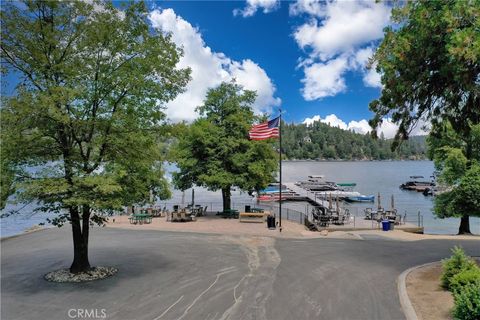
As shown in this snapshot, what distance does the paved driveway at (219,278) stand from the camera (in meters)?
10.9

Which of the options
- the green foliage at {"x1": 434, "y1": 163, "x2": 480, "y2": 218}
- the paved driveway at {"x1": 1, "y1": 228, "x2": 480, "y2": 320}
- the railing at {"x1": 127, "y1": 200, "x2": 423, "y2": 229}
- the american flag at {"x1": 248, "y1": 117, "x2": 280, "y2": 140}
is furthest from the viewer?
the railing at {"x1": 127, "y1": 200, "x2": 423, "y2": 229}

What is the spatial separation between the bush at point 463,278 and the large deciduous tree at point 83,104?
450 inches

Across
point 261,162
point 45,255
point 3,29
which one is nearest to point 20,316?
point 45,255

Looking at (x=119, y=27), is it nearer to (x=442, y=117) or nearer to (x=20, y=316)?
(x=20, y=316)

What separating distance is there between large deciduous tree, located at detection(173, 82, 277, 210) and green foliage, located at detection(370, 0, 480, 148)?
17.4 m

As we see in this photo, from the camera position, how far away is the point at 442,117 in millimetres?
16469

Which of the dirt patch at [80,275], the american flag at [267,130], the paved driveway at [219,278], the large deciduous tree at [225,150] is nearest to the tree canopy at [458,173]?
the paved driveway at [219,278]

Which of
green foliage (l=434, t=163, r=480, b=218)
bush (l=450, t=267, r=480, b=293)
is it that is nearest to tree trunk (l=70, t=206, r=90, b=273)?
bush (l=450, t=267, r=480, b=293)

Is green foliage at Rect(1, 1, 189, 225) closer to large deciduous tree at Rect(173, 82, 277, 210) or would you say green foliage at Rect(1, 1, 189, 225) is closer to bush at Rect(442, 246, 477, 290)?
bush at Rect(442, 246, 477, 290)

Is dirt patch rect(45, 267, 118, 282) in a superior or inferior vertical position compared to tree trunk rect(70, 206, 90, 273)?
inferior

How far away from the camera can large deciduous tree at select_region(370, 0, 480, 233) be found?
11391 mm

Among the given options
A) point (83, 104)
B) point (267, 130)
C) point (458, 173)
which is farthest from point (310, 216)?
point (83, 104)

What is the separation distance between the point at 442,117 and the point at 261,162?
18333mm

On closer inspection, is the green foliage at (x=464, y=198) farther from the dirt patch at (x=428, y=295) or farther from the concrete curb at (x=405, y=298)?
the concrete curb at (x=405, y=298)
